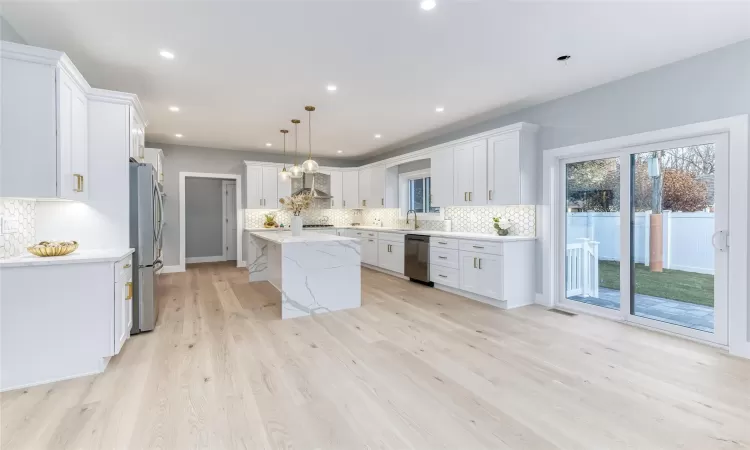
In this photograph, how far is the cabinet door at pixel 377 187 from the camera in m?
7.46

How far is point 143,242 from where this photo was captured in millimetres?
3426

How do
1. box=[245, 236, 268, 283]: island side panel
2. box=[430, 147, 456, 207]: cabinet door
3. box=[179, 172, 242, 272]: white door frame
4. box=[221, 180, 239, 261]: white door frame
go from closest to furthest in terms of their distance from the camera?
box=[430, 147, 456, 207]: cabinet door, box=[245, 236, 268, 283]: island side panel, box=[179, 172, 242, 272]: white door frame, box=[221, 180, 239, 261]: white door frame

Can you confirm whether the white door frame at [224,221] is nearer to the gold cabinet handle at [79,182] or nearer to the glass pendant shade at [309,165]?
the glass pendant shade at [309,165]

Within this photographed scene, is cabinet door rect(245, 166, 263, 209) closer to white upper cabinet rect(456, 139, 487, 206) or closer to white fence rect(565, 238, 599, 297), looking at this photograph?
white upper cabinet rect(456, 139, 487, 206)

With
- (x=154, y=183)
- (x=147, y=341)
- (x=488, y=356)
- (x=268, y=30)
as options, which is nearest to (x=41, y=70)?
(x=154, y=183)

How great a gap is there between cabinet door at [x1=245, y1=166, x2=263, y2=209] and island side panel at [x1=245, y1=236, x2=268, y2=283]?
1.43 metres

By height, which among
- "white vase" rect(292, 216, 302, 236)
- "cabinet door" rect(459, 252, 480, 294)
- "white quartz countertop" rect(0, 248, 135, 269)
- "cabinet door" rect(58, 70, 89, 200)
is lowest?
"cabinet door" rect(459, 252, 480, 294)

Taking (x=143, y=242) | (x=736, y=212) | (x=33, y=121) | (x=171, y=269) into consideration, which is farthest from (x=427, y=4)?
(x=171, y=269)

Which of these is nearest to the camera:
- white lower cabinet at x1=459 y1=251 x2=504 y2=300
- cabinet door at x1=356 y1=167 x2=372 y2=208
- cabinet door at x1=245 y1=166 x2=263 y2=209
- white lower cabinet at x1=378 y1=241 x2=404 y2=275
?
white lower cabinet at x1=459 y1=251 x2=504 y2=300

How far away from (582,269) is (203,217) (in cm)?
819

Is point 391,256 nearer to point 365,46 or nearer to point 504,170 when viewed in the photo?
point 504,170

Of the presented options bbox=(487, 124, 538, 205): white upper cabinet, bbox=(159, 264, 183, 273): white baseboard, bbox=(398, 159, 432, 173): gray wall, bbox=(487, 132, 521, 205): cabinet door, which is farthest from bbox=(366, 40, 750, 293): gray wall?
bbox=(159, 264, 183, 273): white baseboard

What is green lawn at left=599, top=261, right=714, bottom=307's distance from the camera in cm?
325

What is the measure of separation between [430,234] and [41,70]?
4725 mm
